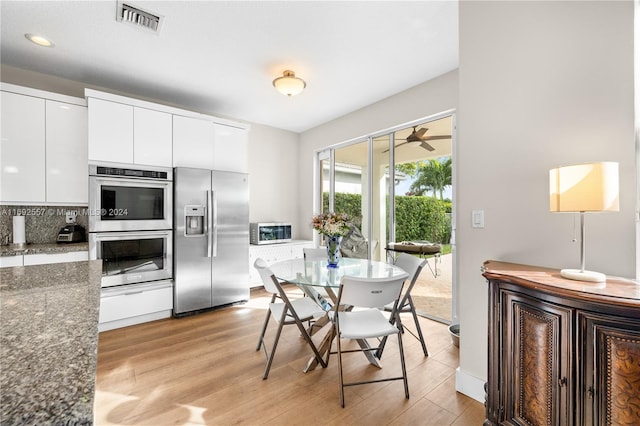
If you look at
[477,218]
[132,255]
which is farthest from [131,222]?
[477,218]

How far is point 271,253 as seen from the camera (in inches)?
185

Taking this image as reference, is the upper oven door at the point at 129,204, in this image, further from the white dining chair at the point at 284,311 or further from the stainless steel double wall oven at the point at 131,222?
the white dining chair at the point at 284,311

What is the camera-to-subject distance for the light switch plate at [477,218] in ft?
6.61

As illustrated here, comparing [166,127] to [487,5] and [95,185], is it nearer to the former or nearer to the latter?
[95,185]

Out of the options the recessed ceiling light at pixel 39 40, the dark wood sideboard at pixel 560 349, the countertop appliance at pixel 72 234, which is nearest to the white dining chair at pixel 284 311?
the dark wood sideboard at pixel 560 349

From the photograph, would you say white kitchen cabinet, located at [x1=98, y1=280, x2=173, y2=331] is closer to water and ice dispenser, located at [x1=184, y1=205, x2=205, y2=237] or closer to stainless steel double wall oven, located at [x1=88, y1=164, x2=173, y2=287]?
stainless steel double wall oven, located at [x1=88, y1=164, x2=173, y2=287]

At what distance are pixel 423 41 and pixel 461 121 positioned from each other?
112 centimetres

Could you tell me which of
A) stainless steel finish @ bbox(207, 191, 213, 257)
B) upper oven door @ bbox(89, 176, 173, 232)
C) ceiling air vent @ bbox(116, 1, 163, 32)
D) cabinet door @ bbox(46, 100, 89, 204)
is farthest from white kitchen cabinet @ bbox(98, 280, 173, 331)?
ceiling air vent @ bbox(116, 1, 163, 32)

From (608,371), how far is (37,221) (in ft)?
15.8

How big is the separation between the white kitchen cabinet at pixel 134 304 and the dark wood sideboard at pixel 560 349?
3.37 m

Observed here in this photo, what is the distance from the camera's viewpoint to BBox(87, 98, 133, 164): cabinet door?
308cm

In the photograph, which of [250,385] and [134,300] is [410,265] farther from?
[134,300]

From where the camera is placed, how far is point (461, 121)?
6.93ft

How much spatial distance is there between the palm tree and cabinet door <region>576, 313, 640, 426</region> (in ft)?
7.78
